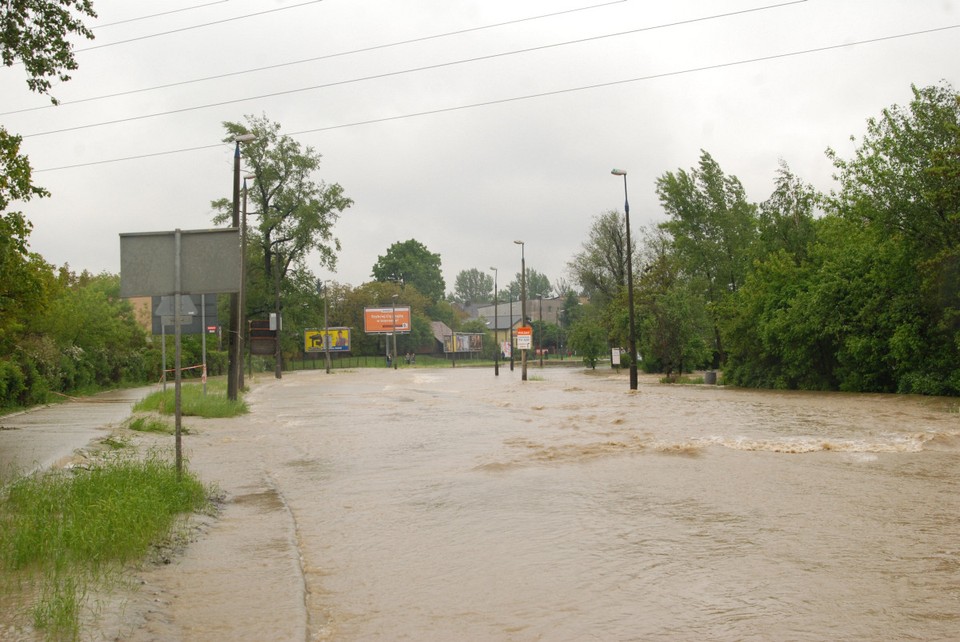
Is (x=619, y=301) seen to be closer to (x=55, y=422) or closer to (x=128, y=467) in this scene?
(x=55, y=422)

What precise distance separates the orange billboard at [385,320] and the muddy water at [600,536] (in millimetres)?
81919

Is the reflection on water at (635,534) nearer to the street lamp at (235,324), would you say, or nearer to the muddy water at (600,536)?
the muddy water at (600,536)

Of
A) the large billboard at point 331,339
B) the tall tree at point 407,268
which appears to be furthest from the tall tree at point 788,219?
the tall tree at point 407,268

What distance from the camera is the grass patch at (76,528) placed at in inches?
216

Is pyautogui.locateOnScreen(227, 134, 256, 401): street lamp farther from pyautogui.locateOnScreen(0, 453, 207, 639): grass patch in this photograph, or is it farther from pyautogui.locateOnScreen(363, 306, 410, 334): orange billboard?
pyautogui.locateOnScreen(363, 306, 410, 334): orange billboard

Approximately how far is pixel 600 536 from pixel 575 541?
376mm

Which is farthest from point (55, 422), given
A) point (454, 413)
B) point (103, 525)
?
point (103, 525)

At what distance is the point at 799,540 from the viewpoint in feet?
27.1

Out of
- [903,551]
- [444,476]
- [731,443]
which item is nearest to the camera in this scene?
[903,551]

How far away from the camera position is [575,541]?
8.46 m

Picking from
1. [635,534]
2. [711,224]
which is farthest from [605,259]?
[635,534]

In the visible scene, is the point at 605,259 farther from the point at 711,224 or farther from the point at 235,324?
the point at 235,324

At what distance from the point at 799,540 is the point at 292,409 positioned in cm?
2303

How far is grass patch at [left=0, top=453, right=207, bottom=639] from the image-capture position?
548cm
